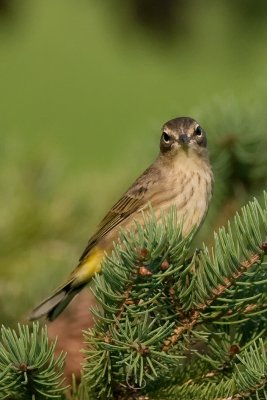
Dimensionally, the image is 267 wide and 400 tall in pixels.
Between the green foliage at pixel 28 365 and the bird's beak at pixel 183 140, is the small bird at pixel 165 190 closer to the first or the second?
the bird's beak at pixel 183 140

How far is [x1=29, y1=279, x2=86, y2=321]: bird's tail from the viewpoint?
164 inches

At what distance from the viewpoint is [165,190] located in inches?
215

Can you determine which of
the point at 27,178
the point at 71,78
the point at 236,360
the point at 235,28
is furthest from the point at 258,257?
the point at 71,78

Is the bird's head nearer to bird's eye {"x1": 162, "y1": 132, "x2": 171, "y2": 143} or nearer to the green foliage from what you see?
bird's eye {"x1": 162, "y1": 132, "x2": 171, "y2": 143}

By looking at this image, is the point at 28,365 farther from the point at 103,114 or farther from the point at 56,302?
the point at 103,114

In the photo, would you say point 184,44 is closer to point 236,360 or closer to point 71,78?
point 71,78

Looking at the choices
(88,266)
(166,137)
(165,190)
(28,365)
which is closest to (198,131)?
(166,137)

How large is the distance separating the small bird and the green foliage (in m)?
1.83

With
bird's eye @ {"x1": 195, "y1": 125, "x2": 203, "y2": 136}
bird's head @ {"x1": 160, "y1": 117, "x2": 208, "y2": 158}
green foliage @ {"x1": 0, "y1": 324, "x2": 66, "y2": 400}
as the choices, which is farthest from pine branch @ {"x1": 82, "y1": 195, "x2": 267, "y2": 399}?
bird's head @ {"x1": 160, "y1": 117, "x2": 208, "y2": 158}

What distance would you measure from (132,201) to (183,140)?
1.60ft

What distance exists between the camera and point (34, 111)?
1137cm

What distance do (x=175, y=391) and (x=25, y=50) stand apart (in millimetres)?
9792

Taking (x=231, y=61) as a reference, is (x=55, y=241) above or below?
below

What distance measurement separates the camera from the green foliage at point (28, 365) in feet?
9.31
